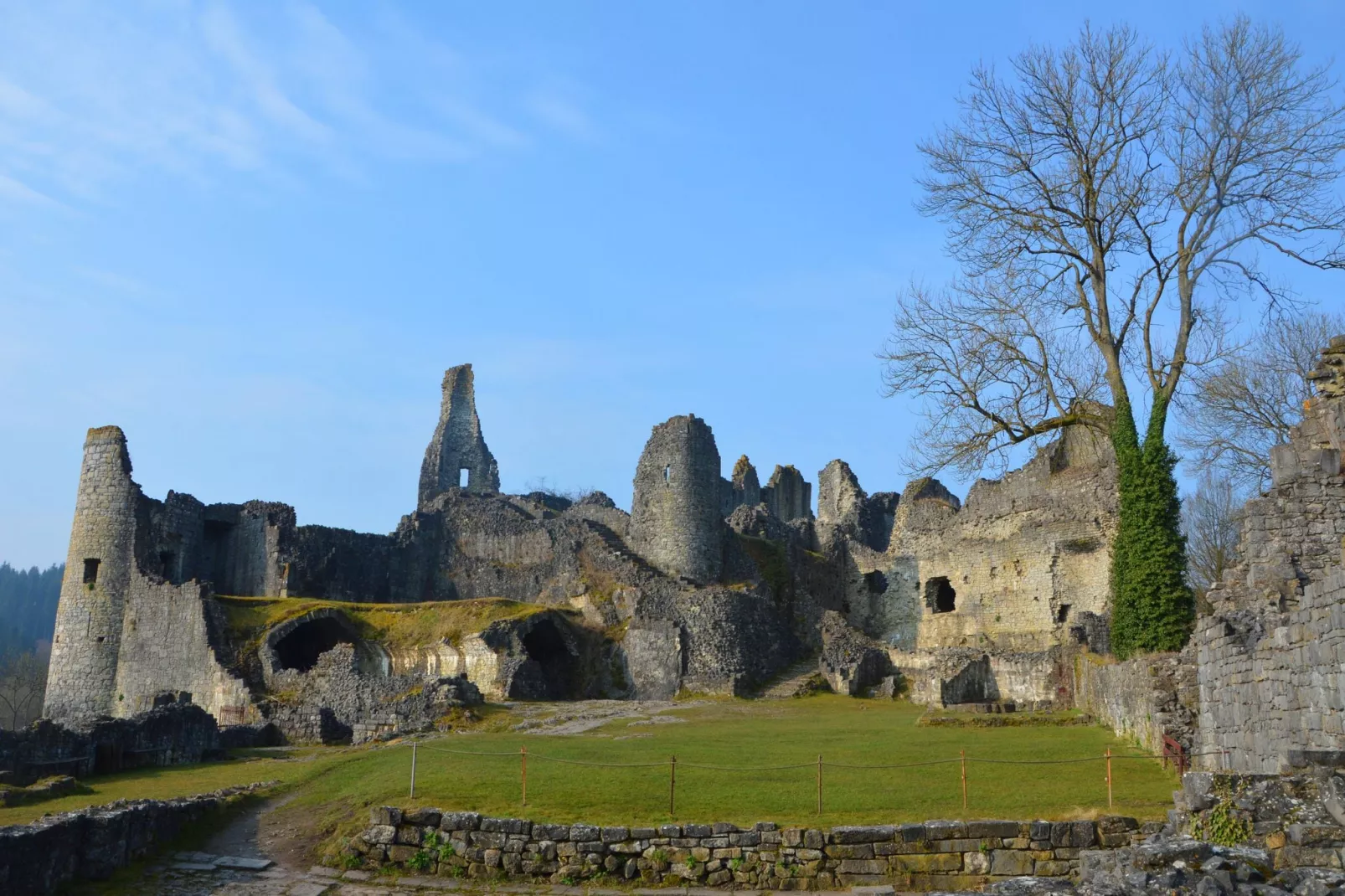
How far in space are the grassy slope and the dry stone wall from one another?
57 centimetres

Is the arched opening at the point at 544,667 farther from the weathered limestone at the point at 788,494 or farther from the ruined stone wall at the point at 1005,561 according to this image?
the weathered limestone at the point at 788,494

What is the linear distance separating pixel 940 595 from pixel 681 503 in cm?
1025

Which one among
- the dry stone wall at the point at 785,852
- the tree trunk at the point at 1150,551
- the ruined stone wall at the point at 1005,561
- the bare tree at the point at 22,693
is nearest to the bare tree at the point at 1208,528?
the ruined stone wall at the point at 1005,561

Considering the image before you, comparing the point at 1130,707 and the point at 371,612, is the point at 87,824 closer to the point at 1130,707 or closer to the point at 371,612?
the point at 1130,707

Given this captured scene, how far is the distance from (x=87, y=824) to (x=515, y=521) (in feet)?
123

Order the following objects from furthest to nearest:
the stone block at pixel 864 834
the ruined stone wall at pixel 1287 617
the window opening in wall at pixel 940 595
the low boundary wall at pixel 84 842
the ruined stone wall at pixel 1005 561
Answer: the window opening in wall at pixel 940 595 → the ruined stone wall at pixel 1005 561 → the stone block at pixel 864 834 → the low boundary wall at pixel 84 842 → the ruined stone wall at pixel 1287 617

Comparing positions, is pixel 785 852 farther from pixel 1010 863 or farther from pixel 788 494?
pixel 788 494

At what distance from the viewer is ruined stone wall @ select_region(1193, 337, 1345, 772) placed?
A: 38.2ft

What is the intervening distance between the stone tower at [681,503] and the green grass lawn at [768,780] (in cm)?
1875

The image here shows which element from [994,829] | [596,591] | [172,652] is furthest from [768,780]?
[172,652]

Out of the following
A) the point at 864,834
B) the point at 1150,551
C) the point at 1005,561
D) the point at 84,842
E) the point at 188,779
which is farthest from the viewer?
the point at 1005,561

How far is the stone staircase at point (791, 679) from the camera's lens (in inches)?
1383

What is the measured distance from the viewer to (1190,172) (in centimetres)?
2544

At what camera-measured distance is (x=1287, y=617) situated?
12.6 meters
